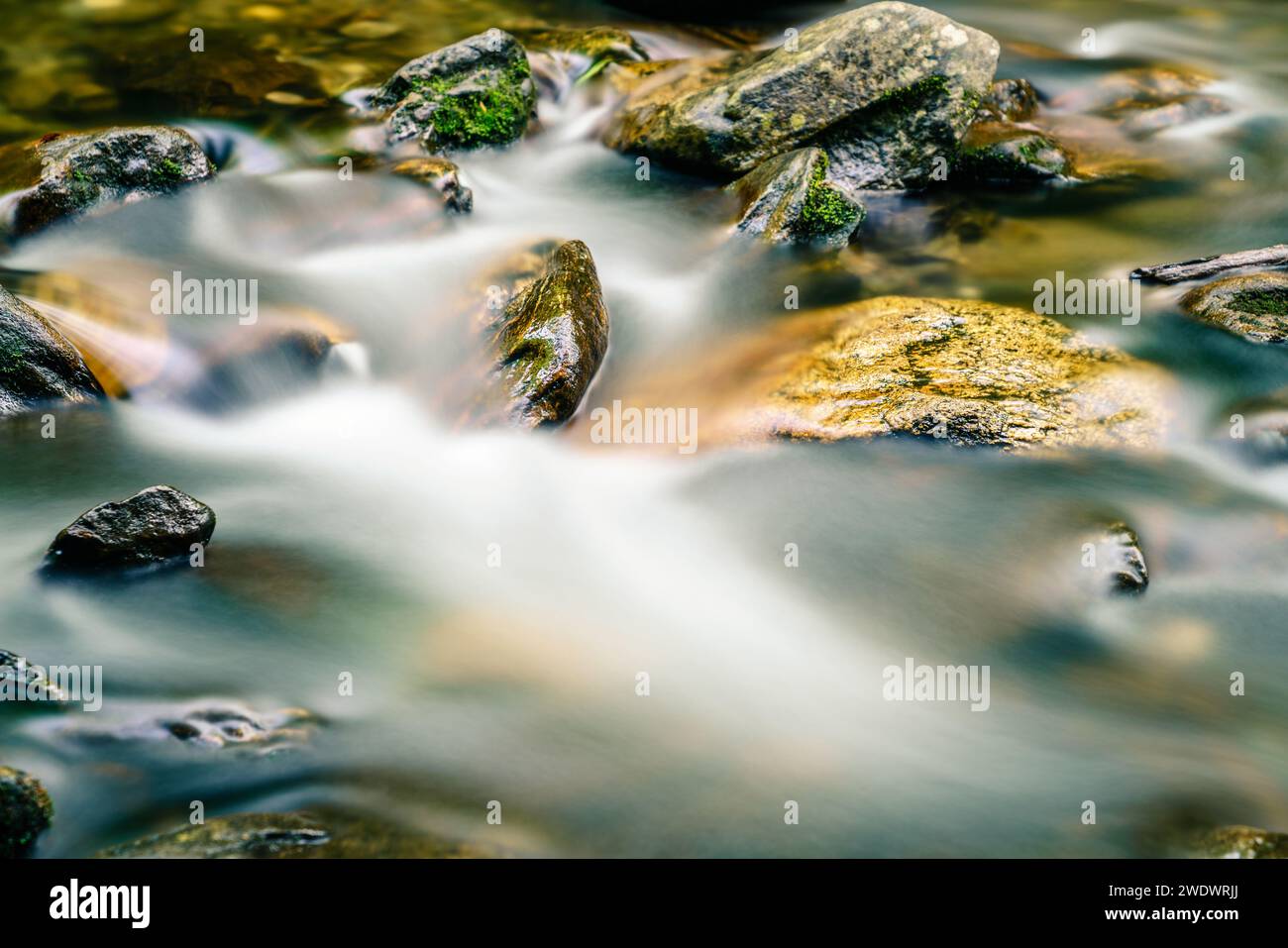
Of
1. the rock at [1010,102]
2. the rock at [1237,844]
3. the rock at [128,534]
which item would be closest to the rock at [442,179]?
the rock at [128,534]

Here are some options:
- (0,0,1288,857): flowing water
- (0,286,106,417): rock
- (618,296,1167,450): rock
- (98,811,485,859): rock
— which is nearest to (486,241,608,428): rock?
(0,0,1288,857): flowing water

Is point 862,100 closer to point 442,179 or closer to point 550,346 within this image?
point 442,179

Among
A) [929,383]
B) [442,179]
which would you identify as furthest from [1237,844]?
[442,179]

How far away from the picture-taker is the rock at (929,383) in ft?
19.7

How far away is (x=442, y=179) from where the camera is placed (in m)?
8.46

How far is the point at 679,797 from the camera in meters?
4.16

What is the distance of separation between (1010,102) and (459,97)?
205 inches

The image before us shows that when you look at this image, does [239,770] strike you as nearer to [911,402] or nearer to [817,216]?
[911,402]

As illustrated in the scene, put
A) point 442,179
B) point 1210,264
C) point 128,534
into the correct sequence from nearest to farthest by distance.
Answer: point 128,534 → point 1210,264 → point 442,179

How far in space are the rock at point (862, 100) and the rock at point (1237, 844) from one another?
628 cm

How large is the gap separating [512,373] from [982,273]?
3844 mm

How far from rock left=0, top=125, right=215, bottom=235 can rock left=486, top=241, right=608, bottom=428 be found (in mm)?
3253

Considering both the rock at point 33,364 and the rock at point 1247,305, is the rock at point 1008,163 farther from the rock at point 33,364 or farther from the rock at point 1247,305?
the rock at point 33,364
